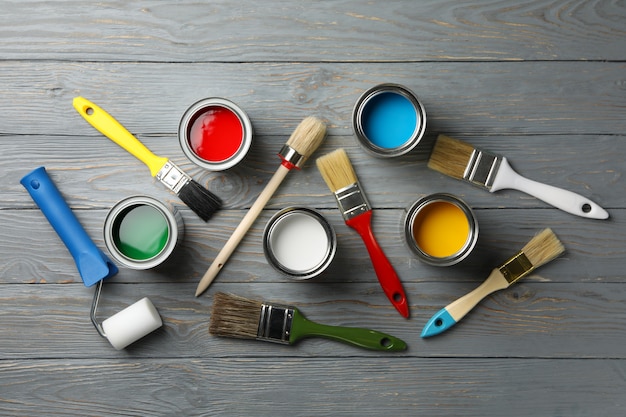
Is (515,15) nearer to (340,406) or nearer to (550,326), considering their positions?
(550,326)

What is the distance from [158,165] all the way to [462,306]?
2.40ft

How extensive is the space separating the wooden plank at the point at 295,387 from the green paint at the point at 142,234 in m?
0.26

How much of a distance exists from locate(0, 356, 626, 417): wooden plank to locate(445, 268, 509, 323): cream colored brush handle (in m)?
0.12

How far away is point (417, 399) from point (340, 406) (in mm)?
172

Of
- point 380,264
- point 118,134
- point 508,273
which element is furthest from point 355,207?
point 118,134

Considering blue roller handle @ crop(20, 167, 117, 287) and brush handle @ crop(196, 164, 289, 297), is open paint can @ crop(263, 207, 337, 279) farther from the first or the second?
blue roller handle @ crop(20, 167, 117, 287)

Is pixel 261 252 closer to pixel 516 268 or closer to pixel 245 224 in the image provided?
pixel 245 224

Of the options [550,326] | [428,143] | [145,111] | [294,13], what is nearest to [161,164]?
[145,111]

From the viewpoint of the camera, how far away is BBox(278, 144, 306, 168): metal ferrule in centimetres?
140

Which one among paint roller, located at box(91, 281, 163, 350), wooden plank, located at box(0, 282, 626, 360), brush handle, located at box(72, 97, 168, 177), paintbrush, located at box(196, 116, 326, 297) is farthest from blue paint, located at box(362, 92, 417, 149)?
paint roller, located at box(91, 281, 163, 350)

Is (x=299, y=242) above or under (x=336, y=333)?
above

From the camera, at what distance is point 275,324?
1422 mm

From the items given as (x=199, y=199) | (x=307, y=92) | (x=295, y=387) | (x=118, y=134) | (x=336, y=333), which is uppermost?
(x=307, y=92)

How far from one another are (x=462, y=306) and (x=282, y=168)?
0.50m
